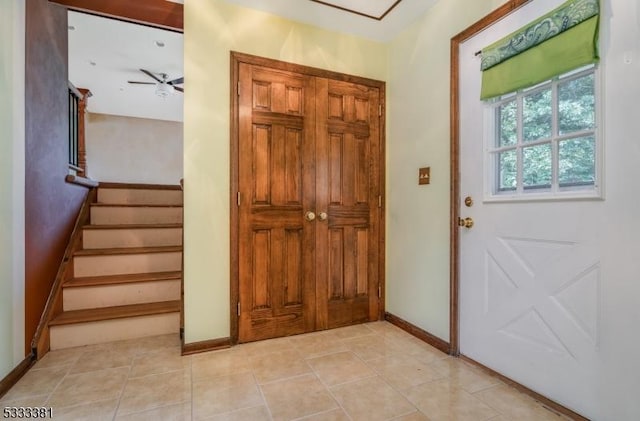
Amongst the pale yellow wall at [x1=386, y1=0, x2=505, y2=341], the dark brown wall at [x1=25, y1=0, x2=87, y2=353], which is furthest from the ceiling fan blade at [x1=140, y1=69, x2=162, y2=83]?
the pale yellow wall at [x1=386, y1=0, x2=505, y2=341]

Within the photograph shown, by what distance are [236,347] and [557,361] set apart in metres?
1.97

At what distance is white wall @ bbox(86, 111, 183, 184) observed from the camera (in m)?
6.90

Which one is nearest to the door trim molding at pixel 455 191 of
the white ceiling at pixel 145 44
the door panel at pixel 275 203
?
the white ceiling at pixel 145 44

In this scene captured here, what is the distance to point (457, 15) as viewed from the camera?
2158mm

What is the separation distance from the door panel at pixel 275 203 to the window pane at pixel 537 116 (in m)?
1.46

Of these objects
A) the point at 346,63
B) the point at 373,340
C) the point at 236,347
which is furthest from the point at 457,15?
the point at 236,347

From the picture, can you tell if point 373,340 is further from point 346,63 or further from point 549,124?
point 346,63

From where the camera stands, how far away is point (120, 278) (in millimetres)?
2666

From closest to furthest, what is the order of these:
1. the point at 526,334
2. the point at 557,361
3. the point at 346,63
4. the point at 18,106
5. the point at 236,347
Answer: the point at 557,361 < the point at 526,334 < the point at 18,106 < the point at 236,347 < the point at 346,63

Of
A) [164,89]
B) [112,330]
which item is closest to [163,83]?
[164,89]

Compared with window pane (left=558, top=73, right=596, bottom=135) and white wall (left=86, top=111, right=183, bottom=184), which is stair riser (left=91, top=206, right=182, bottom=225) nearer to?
window pane (left=558, top=73, right=596, bottom=135)

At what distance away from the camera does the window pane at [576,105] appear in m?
1.48

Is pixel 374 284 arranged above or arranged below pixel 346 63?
below

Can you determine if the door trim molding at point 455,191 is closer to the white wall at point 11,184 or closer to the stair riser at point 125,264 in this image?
the stair riser at point 125,264
